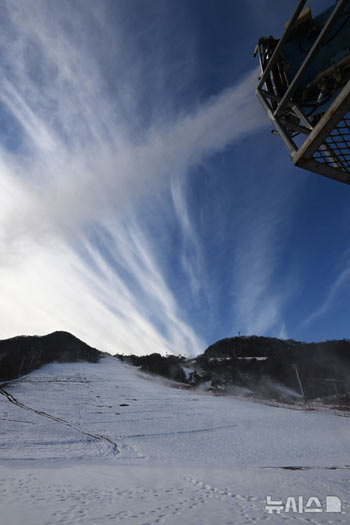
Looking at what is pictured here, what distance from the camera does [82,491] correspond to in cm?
657

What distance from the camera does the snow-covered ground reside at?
5361mm

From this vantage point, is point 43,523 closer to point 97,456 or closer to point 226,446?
point 97,456

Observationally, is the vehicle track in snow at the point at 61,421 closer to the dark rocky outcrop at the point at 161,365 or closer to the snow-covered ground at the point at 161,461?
the snow-covered ground at the point at 161,461

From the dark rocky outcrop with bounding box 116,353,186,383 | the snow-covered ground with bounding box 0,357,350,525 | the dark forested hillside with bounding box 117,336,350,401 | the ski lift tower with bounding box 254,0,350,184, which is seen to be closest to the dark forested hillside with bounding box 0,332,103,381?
the dark rocky outcrop with bounding box 116,353,186,383

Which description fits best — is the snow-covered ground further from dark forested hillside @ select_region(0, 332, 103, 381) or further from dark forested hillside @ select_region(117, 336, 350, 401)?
dark forested hillside @ select_region(0, 332, 103, 381)

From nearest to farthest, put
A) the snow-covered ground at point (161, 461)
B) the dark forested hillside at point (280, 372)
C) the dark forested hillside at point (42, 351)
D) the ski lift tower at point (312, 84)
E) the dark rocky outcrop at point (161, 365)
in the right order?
the ski lift tower at point (312, 84), the snow-covered ground at point (161, 461), the dark forested hillside at point (280, 372), the dark forested hillside at point (42, 351), the dark rocky outcrop at point (161, 365)

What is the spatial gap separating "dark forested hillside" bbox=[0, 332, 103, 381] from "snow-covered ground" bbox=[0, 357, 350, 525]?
2968cm

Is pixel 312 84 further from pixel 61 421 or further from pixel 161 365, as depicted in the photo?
pixel 161 365

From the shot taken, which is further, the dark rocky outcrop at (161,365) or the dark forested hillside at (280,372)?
the dark rocky outcrop at (161,365)

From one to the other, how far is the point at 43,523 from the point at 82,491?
2.53 meters

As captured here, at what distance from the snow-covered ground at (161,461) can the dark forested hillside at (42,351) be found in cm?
2968

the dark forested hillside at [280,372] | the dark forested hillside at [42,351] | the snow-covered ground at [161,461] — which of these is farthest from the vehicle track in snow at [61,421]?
the dark forested hillside at [280,372]

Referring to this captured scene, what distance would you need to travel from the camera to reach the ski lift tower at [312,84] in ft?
6.88

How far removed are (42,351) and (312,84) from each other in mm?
77946
